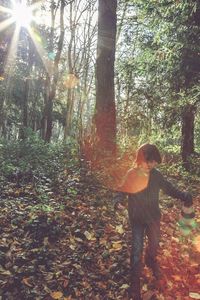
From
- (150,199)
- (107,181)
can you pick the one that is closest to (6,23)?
(107,181)

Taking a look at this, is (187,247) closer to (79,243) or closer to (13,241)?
(79,243)

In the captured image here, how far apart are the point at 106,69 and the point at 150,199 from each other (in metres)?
7.03

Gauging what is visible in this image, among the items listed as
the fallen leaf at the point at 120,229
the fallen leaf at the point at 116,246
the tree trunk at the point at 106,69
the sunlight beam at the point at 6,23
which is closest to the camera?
the fallen leaf at the point at 116,246

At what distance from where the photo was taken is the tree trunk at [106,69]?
35.9 feet

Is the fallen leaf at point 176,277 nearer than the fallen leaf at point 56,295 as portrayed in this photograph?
No

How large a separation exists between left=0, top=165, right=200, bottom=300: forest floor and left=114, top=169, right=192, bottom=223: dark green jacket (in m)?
1.04

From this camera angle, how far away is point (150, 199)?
4879 millimetres

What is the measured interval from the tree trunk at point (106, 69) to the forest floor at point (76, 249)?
303cm

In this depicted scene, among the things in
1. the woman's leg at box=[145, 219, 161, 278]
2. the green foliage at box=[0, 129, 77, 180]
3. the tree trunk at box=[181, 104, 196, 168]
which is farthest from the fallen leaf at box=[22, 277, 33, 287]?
the tree trunk at box=[181, 104, 196, 168]

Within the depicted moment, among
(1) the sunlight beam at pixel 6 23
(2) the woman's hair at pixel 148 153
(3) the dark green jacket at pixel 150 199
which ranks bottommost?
(3) the dark green jacket at pixel 150 199

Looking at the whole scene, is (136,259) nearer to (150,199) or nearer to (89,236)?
(150,199)

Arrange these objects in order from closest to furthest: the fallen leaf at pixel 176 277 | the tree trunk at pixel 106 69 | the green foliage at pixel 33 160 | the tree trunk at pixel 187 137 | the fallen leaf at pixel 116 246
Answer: the fallen leaf at pixel 176 277
the fallen leaf at pixel 116 246
the green foliage at pixel 33 160
the tree trunk at pixel 106 69
the tree trunk at pixel 187 137

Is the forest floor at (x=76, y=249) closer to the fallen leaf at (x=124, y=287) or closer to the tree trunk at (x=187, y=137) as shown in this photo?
the fallen leaf at (x=124, y=287)

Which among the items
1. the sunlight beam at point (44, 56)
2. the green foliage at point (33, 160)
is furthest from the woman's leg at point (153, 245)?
the sunlight beam at point (44, 56)
